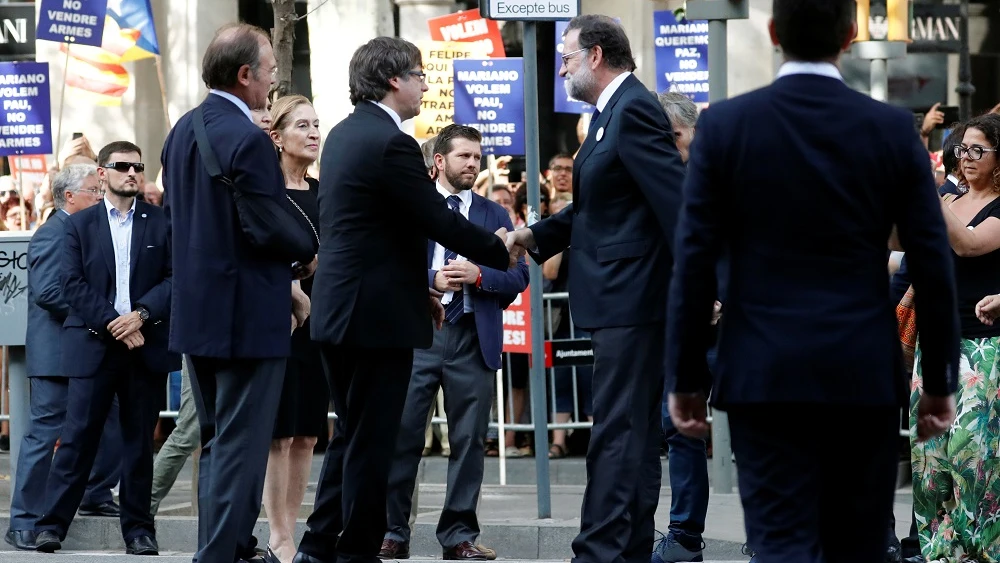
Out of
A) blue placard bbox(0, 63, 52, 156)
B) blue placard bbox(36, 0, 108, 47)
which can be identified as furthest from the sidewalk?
blue placard bbox(36, 0, 108, 47)

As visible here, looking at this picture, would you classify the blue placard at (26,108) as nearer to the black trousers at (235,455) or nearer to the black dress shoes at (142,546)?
the black dress shoes at (142,546)

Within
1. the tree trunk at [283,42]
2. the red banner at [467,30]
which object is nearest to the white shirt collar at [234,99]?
the tree trunk at [283,42]

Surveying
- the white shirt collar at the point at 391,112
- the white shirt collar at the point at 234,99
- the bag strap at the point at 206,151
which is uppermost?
the white shirt collar at the point at 234,99

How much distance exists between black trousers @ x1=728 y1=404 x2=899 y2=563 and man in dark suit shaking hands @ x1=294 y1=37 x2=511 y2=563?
2240mm

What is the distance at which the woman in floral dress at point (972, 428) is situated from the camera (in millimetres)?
7859

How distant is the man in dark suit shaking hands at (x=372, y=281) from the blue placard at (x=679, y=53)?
8.11 metres

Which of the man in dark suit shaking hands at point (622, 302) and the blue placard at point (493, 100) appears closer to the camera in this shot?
the man in dark suit shaking hands at point (622, 302)

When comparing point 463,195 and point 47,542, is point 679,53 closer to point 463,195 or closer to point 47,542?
point 463,195

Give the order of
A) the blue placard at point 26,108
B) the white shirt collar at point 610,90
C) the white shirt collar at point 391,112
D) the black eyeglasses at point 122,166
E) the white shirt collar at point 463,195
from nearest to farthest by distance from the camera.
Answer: the white shirt collar at point 391,112 → the white shirt collar at point 610,90 → the white shirt collar at point 463,195 → the black eyeglasses at point 122,166 → the blue placard at point 26,108

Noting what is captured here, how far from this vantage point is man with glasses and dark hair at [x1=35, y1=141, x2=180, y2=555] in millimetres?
9375

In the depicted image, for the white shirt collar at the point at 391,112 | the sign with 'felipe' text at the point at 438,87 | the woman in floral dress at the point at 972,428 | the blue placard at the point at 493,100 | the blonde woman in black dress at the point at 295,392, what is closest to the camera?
the white shirt collar at the point at 391,112

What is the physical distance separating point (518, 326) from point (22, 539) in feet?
12.2

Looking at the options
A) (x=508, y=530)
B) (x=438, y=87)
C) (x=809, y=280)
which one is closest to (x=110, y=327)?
(x=508, y=530)

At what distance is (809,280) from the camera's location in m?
4.55
